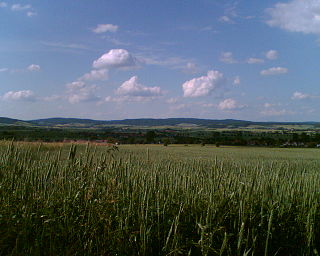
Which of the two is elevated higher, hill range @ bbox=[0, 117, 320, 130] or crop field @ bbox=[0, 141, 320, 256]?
hill range @ bbox=[0, 117, 320, 130]

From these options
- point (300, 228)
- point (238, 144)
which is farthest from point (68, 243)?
point (238, 144)

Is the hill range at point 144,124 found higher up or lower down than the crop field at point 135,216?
higher up

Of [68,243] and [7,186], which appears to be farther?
[7,186]

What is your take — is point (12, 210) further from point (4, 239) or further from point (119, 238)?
point (119, 238)

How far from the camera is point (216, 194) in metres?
3.67

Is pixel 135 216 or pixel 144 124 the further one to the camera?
pixel 144 124

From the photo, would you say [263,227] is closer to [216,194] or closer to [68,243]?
[216,194]

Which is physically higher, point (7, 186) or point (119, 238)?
point (7, 186)

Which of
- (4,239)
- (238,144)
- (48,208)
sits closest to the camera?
(4,239)

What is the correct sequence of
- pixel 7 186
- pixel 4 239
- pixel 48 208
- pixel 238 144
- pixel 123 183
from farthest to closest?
pixel 238 144 < pixel 123 183 < pixel 7 186 < pixel 48 208 < pixel 4 239

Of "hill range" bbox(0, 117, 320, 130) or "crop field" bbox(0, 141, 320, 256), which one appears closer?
"crop field" bbox(0, 141, 320, 256)

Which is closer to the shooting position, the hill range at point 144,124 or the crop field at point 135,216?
the crop field at point 135,216

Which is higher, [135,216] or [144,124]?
[144,124]

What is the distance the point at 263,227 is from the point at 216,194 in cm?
61
